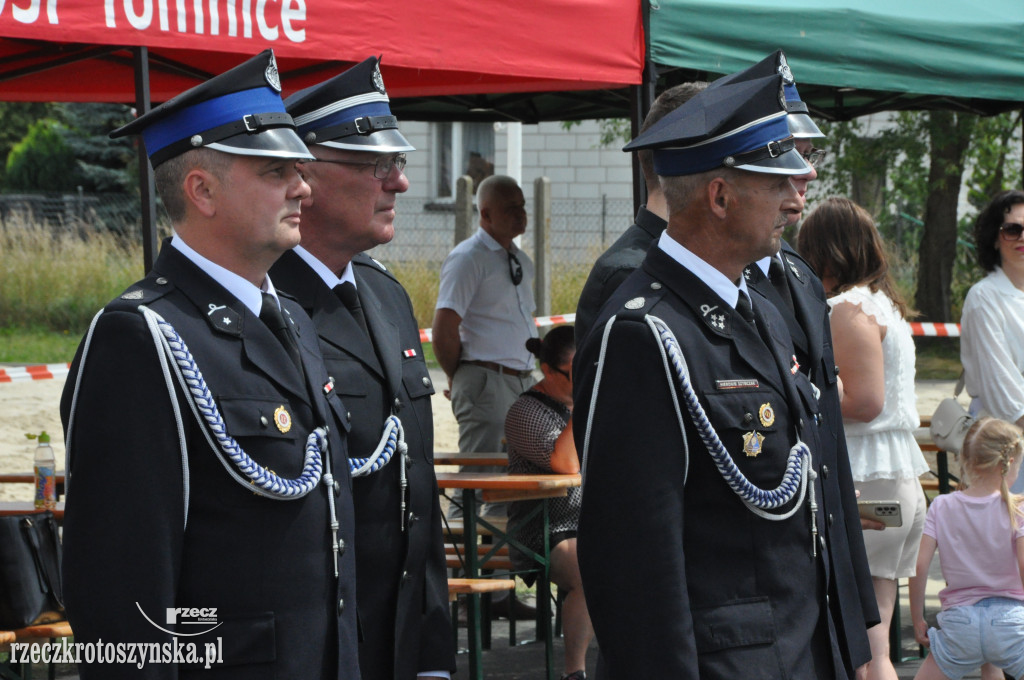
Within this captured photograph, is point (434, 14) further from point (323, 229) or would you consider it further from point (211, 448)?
point (211, 448)

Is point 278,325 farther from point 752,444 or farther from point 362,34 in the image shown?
point 362,34

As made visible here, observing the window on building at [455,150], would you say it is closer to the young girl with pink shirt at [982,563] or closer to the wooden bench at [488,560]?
the wooden bench at [488,560]

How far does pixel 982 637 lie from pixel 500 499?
1747 millimetres

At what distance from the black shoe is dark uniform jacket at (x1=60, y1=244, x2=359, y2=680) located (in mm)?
3938

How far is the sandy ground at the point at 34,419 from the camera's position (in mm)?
9375

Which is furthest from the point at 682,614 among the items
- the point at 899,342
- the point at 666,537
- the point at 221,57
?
the point at 221,57

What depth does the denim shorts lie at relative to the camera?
172 inches

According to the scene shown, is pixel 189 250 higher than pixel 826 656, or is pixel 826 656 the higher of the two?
pixel 189 250

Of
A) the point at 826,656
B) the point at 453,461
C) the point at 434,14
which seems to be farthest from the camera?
the point at 453,461

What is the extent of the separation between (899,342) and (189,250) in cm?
291

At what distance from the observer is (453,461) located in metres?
5.35

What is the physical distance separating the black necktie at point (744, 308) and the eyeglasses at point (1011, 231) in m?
3.20

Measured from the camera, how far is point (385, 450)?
2.69 meters

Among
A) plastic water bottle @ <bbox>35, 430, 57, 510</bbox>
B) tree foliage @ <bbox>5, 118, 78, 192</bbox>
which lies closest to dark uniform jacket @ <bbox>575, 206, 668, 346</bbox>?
plastic water bottle @ <bbox>35, 430, 57, 510</bbox>
